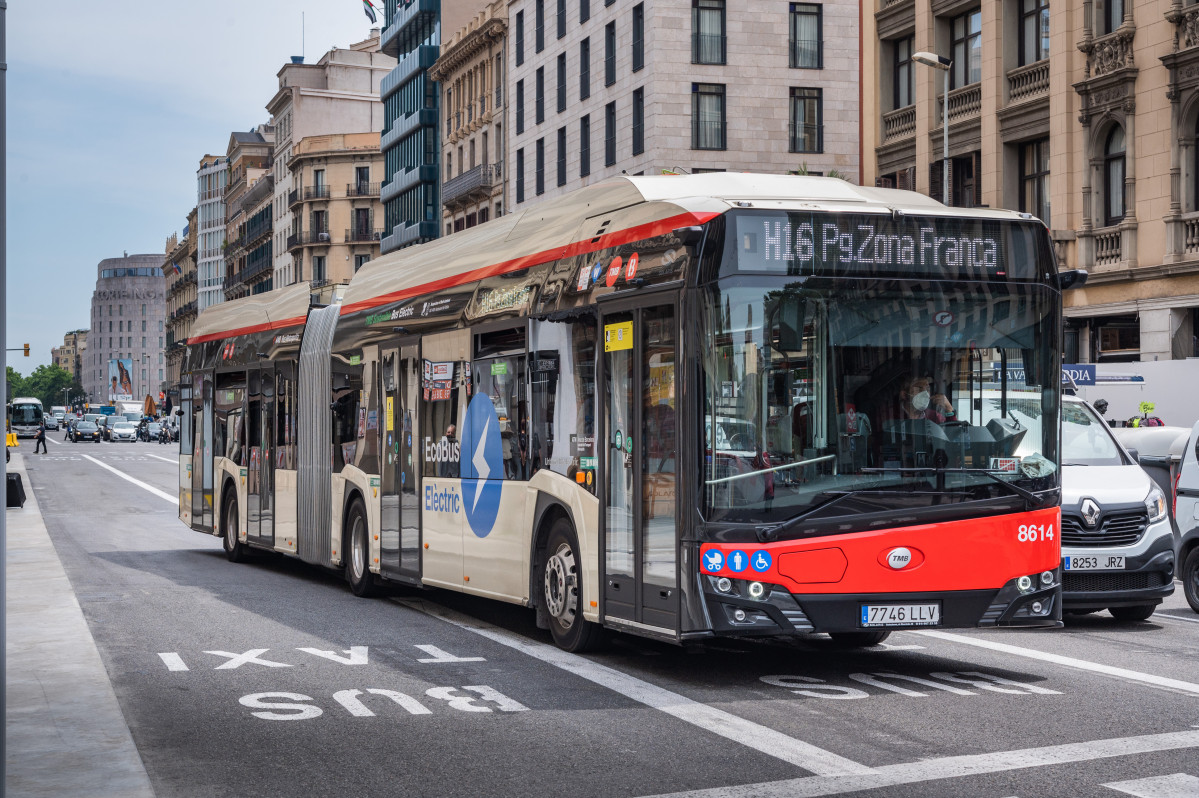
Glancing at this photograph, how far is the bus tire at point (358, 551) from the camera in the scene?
16.2 m

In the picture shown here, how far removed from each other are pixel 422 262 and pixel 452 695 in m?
6.24

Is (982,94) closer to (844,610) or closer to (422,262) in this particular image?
(422,262)

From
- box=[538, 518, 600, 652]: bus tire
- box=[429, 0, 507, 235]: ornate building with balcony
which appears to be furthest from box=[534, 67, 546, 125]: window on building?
box=[538, 518, 600, 652]: bus tire

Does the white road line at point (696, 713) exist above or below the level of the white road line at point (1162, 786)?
below

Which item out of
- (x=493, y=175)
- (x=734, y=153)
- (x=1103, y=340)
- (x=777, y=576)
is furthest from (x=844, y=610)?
(x=493, y=175)

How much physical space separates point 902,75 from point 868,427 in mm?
34558

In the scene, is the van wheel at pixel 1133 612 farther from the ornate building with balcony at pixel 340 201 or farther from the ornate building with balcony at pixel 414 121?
the ornate building with balcony at pixel 340 201

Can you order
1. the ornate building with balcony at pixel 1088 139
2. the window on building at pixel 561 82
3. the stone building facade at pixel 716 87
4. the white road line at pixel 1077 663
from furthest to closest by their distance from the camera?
1. the window on building at pixel 561 82
2. the stone building facade at pixel 716 87
3. the ornate building with balcony at pixel 1088 139
4. the white road line at pixel 1077 663

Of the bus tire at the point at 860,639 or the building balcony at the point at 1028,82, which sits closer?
the bus tire at the point at 860,639

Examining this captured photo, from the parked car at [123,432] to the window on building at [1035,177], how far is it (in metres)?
90.5

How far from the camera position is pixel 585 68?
A: 6406 cm

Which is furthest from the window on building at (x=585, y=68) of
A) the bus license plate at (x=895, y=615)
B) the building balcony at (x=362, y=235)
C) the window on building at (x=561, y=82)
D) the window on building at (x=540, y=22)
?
the bus license plate at (x=895, y=615)

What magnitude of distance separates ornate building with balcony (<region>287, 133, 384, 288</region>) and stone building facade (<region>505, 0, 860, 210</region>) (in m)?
49.7

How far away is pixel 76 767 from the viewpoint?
775 cm
